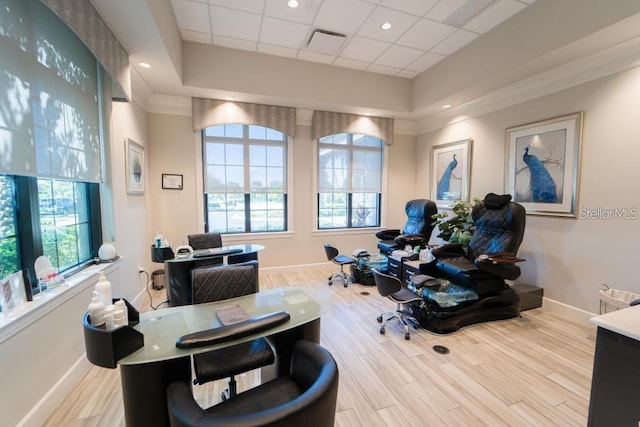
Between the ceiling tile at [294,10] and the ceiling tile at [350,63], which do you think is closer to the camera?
the ceiling tile at [294,10]

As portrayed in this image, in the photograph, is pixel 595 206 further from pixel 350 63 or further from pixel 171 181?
pixel 171 181

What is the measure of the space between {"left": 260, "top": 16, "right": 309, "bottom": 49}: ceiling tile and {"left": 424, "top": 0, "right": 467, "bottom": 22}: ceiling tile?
146cm

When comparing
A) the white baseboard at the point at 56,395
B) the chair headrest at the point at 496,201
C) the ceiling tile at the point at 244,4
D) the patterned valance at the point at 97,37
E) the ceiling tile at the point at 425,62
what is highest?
the ceiling tile at the point at 425,62

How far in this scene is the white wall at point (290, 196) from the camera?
420 cm

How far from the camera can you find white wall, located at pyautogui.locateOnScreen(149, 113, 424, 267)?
420 cm

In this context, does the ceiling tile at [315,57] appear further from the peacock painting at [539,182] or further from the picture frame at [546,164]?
the peacock painting at [539,182]

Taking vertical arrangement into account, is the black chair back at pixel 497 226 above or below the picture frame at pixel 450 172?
below

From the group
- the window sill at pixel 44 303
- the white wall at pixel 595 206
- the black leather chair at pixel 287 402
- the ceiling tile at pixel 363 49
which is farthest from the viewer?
the ceiling tile at pixel 363 49

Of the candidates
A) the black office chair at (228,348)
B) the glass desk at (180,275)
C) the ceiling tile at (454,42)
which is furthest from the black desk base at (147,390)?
the ceiling tile at (454,42)

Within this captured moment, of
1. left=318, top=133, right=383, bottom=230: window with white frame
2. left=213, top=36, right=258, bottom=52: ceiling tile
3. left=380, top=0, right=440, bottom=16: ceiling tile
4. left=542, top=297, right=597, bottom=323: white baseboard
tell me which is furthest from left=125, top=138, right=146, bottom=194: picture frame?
left=542, top=297, right=597, bottom=323: white baseboard

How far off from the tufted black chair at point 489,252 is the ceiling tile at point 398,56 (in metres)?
2.33

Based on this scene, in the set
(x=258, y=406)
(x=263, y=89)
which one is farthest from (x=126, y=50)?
(x=258, y=406)

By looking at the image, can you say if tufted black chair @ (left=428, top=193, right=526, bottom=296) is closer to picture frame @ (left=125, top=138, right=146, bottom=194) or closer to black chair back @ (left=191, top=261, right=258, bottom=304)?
black chair back @ (left=191, top=261, right=258, bottom=304)

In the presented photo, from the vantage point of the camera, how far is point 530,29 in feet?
9.64
